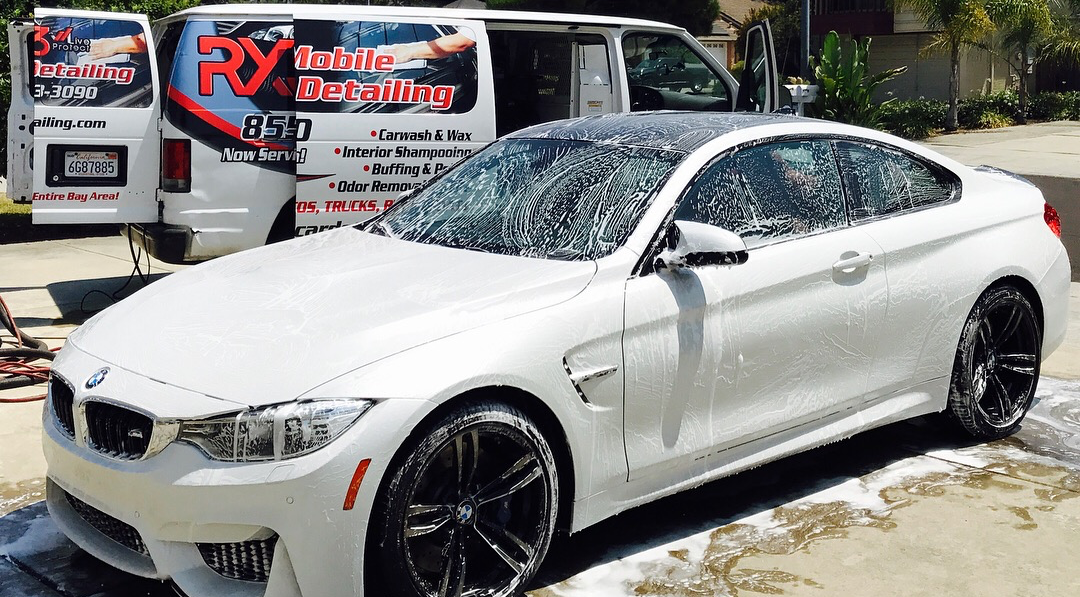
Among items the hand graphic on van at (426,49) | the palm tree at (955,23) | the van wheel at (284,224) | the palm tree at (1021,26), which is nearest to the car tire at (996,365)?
the hand graphic on van at (426,49)

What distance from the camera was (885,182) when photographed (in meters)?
5.06

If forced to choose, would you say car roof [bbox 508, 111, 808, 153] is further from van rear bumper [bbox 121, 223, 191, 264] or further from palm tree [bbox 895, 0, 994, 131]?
palm tree [bbox 895, 0, 994, 131]

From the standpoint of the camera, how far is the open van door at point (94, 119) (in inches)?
298

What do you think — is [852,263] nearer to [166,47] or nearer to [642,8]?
[166,47]

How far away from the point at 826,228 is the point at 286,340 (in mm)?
2269

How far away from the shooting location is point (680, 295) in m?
4.09

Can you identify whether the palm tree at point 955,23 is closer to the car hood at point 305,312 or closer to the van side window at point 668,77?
the van side window at point 668,77

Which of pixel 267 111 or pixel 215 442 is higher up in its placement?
pixel 267 111

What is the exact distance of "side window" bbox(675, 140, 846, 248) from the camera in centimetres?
442

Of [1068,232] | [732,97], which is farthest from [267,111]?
[1068,232]

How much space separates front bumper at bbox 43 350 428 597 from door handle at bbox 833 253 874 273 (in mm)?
2013

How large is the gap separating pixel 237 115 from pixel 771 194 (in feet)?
13.9

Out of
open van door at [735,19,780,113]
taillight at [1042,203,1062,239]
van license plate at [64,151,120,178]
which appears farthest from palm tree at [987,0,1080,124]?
van license plate at [64,151,120,178]

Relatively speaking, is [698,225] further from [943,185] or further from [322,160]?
[322,160]
